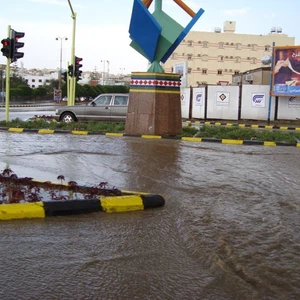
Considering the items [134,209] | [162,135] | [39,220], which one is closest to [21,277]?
[39,220]

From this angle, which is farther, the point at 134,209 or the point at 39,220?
the point at 134,209

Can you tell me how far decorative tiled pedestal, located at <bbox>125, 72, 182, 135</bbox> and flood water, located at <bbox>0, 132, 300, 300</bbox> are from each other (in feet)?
23.7

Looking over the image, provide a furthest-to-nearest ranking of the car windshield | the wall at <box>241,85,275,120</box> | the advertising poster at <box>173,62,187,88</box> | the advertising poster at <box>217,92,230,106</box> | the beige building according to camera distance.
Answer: the beige building, the advertising poster at <box>173,62,187,88</box>, the advertising poster at <box>217,92,230,106</box>, the wall at <box>241,85,275,120</box>, the car windshield

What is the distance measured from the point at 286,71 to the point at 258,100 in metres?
2.28

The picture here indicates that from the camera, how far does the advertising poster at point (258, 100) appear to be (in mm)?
27812

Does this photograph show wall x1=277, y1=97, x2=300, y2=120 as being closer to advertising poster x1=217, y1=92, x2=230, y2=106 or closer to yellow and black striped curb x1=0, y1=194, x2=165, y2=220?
advertising poster x1=217, y1=92, x2=230, y2=106

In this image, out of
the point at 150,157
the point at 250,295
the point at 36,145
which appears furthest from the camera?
the point at 36,145

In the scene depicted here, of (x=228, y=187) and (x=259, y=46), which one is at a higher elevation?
(x=259, y=46)

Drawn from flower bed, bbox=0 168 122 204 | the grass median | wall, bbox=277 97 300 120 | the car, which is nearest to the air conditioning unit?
wall, bbox=277 97 300 120

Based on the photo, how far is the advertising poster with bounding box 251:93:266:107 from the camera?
91.2 feet

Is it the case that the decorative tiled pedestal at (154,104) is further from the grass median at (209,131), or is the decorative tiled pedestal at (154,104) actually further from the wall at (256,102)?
the wall at (256,102)

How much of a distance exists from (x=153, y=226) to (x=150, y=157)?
5.57 m

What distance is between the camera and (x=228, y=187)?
7.27m

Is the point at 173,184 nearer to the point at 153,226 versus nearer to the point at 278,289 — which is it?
the point at 153,226
